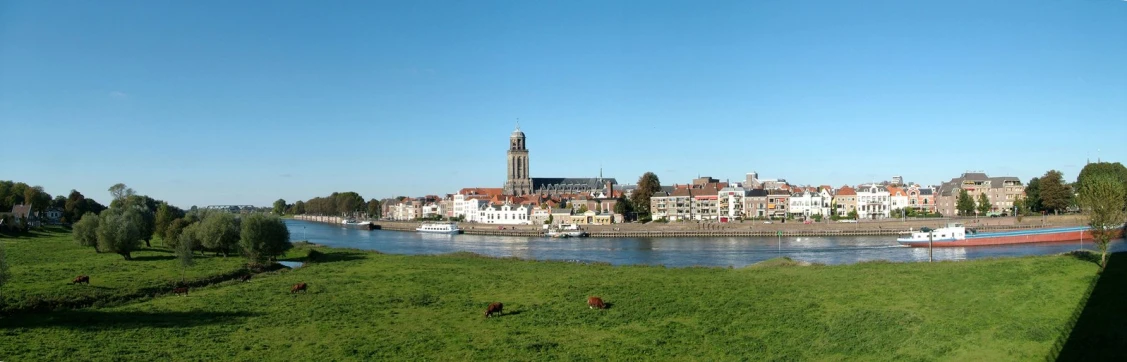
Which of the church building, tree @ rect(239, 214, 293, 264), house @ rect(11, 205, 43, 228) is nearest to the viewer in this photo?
tree @ rect(239, 214, 293, 264)

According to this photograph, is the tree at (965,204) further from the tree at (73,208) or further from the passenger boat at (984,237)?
the tree at (73,208)

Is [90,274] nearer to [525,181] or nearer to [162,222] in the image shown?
[162,222]

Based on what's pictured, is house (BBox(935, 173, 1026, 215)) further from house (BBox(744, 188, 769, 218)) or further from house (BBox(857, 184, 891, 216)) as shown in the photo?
house (BBox(744, 188, 769, 218))

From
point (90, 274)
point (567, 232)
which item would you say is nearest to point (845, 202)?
point (567, 232)

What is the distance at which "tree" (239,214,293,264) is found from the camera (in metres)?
35.0

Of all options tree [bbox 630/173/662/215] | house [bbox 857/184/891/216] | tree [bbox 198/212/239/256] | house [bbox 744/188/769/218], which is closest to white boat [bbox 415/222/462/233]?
tree [bbox 630/173/662/215]

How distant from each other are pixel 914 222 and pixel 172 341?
70.9 metres

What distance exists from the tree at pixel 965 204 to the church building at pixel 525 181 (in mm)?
63988

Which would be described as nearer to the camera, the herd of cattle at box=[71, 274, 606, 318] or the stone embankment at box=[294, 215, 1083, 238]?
the herd of cattle at box=[71, 274, 606, 318]

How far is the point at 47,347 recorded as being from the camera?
589 inches

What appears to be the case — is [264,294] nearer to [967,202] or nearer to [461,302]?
[461,302]

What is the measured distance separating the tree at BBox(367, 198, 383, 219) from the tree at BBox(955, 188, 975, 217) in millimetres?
113516

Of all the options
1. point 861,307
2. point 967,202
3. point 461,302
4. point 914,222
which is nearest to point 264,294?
point 461,302

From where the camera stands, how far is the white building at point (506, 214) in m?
97.0
